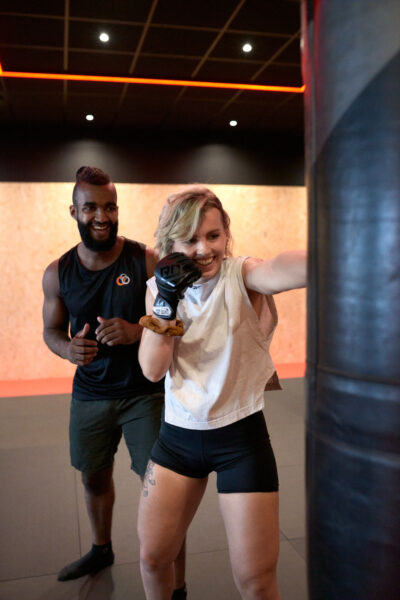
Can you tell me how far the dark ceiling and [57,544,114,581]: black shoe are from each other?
382 cm

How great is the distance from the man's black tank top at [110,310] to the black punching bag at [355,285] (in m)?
1.70

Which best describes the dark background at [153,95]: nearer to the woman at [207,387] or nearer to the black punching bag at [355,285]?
the woman at [207,387]

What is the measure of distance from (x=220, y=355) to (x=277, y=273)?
35 centimetres

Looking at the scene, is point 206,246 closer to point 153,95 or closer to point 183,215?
point 183,215

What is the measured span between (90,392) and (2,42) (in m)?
3.94

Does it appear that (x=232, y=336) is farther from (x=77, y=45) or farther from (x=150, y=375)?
(x=77, y=45)

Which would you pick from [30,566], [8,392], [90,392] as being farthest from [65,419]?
[90,392]

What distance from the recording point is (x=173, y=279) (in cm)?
155

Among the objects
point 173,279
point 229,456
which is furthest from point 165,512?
→ point 173,279

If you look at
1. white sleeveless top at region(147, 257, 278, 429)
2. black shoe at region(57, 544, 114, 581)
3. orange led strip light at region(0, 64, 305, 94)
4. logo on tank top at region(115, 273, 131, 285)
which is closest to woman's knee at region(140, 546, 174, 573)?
white sleeveless top at region(147, 257, 278, 429)

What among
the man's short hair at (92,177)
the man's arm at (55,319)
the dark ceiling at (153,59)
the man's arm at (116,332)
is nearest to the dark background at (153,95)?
the dark ceiling at (153,59)

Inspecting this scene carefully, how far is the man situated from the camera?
7.67 feet

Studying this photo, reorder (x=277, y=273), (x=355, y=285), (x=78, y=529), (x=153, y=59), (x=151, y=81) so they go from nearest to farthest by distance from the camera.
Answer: (x=355, y=285) → (x=277, y=273) → (x=78, y=529) → (x=153, y=59) → (x=151, y=81)

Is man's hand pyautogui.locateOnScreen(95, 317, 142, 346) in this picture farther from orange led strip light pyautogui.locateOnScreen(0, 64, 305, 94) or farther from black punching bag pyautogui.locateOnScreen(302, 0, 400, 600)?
orange led strip light pyautogui.locateOnScreen(0, 64, 305, 94)
